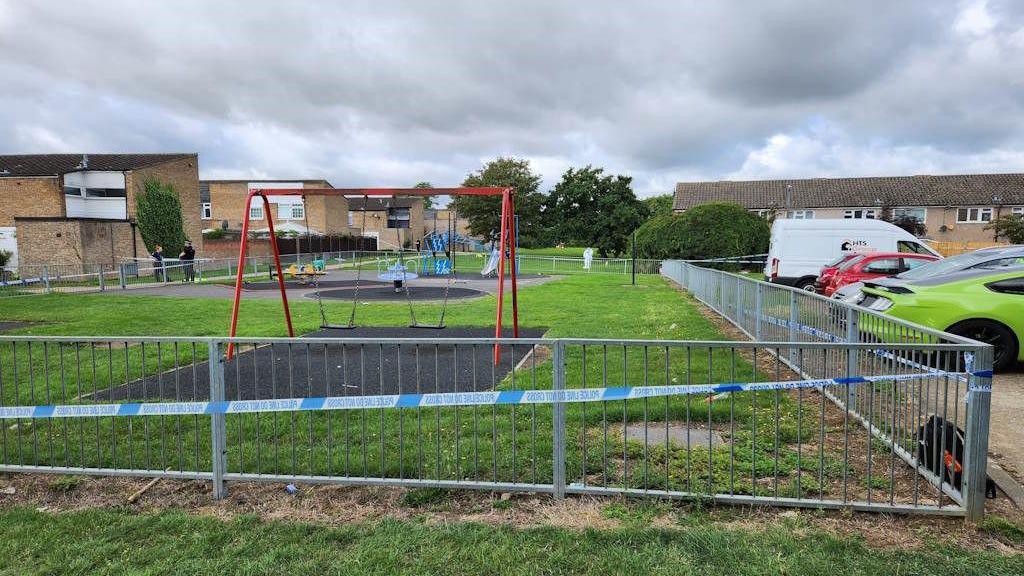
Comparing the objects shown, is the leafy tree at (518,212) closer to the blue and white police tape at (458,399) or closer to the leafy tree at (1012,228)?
the leafy tree at (1012,228)

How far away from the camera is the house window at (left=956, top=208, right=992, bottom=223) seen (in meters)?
52.9

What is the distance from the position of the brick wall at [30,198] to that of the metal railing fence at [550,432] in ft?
114

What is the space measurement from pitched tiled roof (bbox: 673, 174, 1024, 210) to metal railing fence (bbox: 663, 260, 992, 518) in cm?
4505

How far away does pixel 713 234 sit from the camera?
1426 inches

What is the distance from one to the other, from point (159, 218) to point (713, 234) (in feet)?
102

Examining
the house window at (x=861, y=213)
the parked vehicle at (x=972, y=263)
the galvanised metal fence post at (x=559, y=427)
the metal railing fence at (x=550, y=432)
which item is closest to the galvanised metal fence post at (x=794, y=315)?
the metal railing fence at (x=550, y=432)

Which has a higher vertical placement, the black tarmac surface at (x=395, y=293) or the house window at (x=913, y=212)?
the house window at (x=913, y=212)

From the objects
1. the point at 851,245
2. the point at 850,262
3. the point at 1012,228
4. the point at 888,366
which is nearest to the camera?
the point at 888,366

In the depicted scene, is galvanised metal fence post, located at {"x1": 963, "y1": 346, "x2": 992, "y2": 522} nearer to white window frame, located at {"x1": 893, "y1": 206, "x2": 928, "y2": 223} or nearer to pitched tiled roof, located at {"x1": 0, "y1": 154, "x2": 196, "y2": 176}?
pitched tiled roof, located at {"x1": 0, "y1": 154, "x2": 196, "y2": 176}

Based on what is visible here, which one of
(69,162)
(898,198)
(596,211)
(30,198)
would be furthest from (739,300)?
(898,198)

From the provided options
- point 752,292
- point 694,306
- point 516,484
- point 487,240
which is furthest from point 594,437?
point 487,240

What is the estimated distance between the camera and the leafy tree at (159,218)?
3371cm

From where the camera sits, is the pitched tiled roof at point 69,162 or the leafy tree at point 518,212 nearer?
the pitched tiled roof at point 69,162

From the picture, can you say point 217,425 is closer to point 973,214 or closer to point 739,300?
point 739,300
